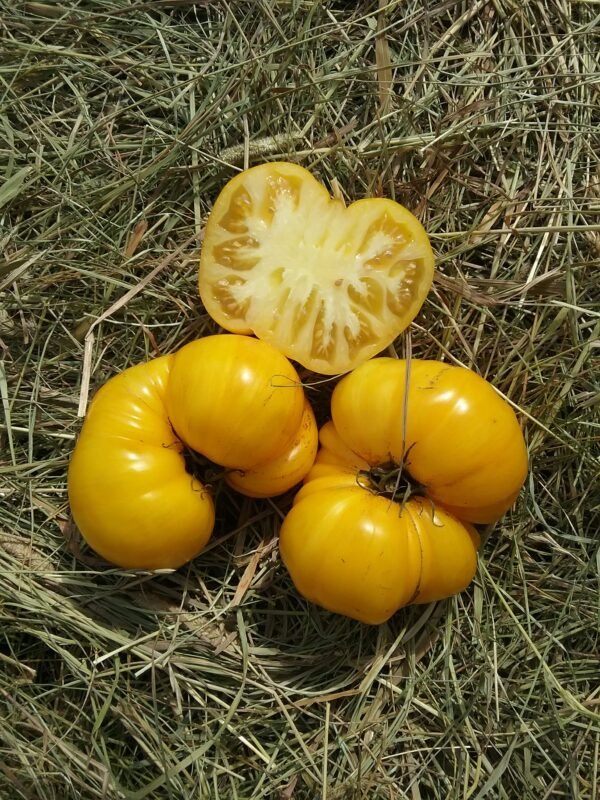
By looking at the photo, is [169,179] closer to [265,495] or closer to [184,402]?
[184,402]

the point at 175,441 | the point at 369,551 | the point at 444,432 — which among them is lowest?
the point at 369,551

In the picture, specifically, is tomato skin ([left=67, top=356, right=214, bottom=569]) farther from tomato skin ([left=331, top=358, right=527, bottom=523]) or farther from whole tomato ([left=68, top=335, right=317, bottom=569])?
tomato skin ([left=331, top=358, right=527, bottom=523])

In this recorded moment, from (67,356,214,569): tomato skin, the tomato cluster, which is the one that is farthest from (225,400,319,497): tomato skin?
(67,356,214,569): tomato skin

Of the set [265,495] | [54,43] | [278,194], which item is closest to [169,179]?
[278,194]

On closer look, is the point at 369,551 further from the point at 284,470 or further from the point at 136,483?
the point at 136,483

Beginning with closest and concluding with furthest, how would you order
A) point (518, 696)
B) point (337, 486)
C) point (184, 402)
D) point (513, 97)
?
point (184, 402) < point (337, 486) < point (518, 696) < point (513, 97)

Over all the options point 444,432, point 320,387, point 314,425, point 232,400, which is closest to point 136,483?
point 232,400

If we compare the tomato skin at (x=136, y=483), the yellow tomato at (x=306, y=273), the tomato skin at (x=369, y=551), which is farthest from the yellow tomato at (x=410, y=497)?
the tomato skin at (x=136, y=483)
